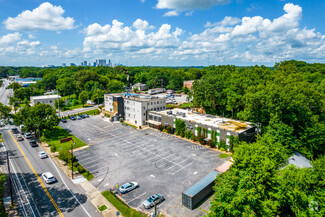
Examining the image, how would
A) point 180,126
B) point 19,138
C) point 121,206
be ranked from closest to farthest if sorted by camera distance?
point 121,206, point 19,138, point 180,126

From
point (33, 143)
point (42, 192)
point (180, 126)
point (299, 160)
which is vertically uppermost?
point (180, 126)

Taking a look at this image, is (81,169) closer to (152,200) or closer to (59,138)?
(152,200)

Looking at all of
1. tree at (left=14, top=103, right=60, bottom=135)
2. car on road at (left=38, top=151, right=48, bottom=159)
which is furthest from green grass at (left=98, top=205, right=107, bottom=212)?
tree at (left=14, top=103, right=60, bottom=135)

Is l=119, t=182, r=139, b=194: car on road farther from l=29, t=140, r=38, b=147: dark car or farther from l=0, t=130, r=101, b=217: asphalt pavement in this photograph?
l=29, t=140, r=38, b=147: dark car

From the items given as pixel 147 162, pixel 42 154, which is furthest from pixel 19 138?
pixel 147 162

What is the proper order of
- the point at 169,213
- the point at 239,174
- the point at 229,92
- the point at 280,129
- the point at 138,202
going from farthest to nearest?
1. the point at 229,92
2. the point at 280,129
3. the point at 138,202
4. the point at 169,213
5. the point at 239,174

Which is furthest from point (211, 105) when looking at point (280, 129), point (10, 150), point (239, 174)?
point (10, 150)

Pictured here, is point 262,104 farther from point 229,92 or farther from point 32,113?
point 32,113
